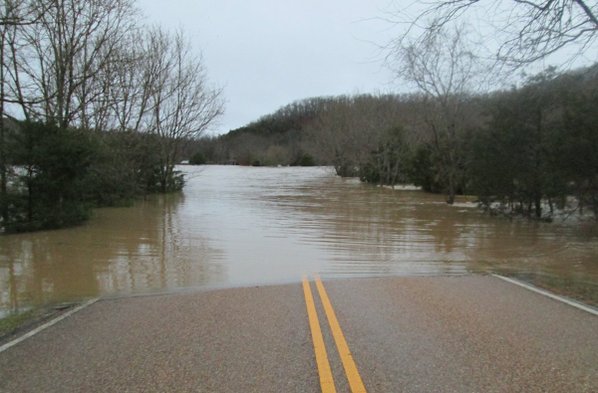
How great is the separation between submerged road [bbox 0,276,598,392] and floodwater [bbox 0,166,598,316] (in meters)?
1.97

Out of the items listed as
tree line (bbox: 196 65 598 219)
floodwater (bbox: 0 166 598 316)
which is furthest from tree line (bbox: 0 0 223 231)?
tree line (bbox: 196 65 598 219)

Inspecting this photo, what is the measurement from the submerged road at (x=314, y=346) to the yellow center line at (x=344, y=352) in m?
0.01

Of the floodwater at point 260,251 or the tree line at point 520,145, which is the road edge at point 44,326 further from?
the tree line at point 520,145

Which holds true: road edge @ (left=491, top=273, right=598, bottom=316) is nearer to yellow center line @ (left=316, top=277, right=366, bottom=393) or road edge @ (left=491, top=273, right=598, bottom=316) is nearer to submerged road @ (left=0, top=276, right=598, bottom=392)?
submerged road @ (left=0, top=276, right=598, bottom=392)

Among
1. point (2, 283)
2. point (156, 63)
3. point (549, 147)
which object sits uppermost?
point (156, 63)

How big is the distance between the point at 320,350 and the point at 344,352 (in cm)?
25

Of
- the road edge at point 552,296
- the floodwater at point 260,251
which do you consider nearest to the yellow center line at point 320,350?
the floodwater at point 260,251

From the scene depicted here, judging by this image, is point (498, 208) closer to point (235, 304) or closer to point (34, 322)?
point (235, 304)

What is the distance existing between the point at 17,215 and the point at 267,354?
1507cm

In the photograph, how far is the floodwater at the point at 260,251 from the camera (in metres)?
10.0

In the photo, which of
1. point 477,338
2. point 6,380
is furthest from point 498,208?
point 6,380

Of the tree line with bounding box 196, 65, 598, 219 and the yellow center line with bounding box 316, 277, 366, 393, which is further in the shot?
the tree line with bounding box 196, 65, 598, 219

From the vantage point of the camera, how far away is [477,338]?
5.93 meters

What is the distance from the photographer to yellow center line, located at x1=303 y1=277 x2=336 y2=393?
458 cm
